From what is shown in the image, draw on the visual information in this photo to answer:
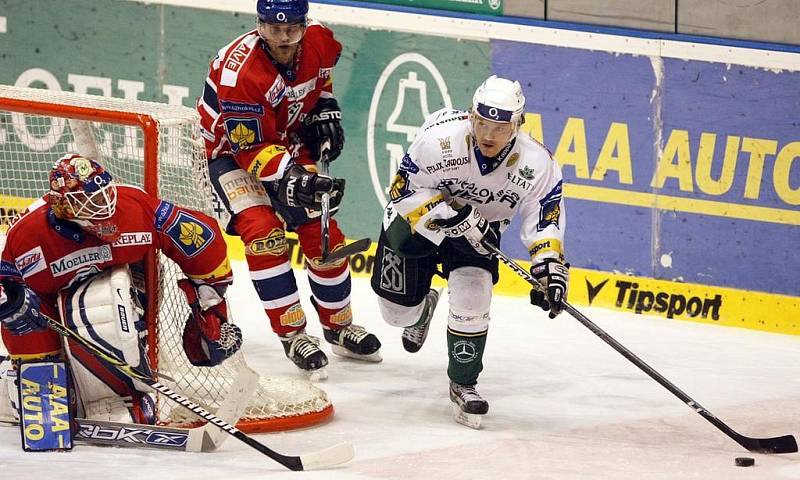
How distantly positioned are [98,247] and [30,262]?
201mm

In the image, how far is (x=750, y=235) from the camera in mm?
6062

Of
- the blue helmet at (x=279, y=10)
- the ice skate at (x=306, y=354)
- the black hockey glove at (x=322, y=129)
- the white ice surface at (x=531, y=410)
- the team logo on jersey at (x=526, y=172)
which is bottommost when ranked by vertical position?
the white ice surface at (x=531, y=410)

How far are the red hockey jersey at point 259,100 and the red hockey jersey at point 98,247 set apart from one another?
0.69 metres

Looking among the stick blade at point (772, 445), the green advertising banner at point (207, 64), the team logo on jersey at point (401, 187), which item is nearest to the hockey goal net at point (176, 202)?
the team logo on jersey at point (401, 187)

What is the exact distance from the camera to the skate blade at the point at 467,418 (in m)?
4.57

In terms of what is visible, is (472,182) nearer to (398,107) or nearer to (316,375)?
(316,375)

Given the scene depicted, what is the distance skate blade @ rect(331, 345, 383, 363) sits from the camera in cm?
542

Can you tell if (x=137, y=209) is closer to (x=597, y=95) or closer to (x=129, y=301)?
(x=129, y=301)

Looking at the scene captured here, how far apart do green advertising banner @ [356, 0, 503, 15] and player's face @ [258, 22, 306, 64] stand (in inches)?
64.5

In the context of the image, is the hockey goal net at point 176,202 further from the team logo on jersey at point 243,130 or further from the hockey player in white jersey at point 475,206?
the hockey player in white jersey at point 475,206

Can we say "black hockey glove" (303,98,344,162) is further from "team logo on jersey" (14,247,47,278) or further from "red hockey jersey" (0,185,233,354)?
"team logo on jersey" (14,247,47,278)

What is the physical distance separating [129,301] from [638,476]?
61.8 inches

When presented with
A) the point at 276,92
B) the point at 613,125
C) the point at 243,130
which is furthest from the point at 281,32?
the point at 613,125

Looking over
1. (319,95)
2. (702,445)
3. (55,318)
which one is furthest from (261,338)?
(702,445)
